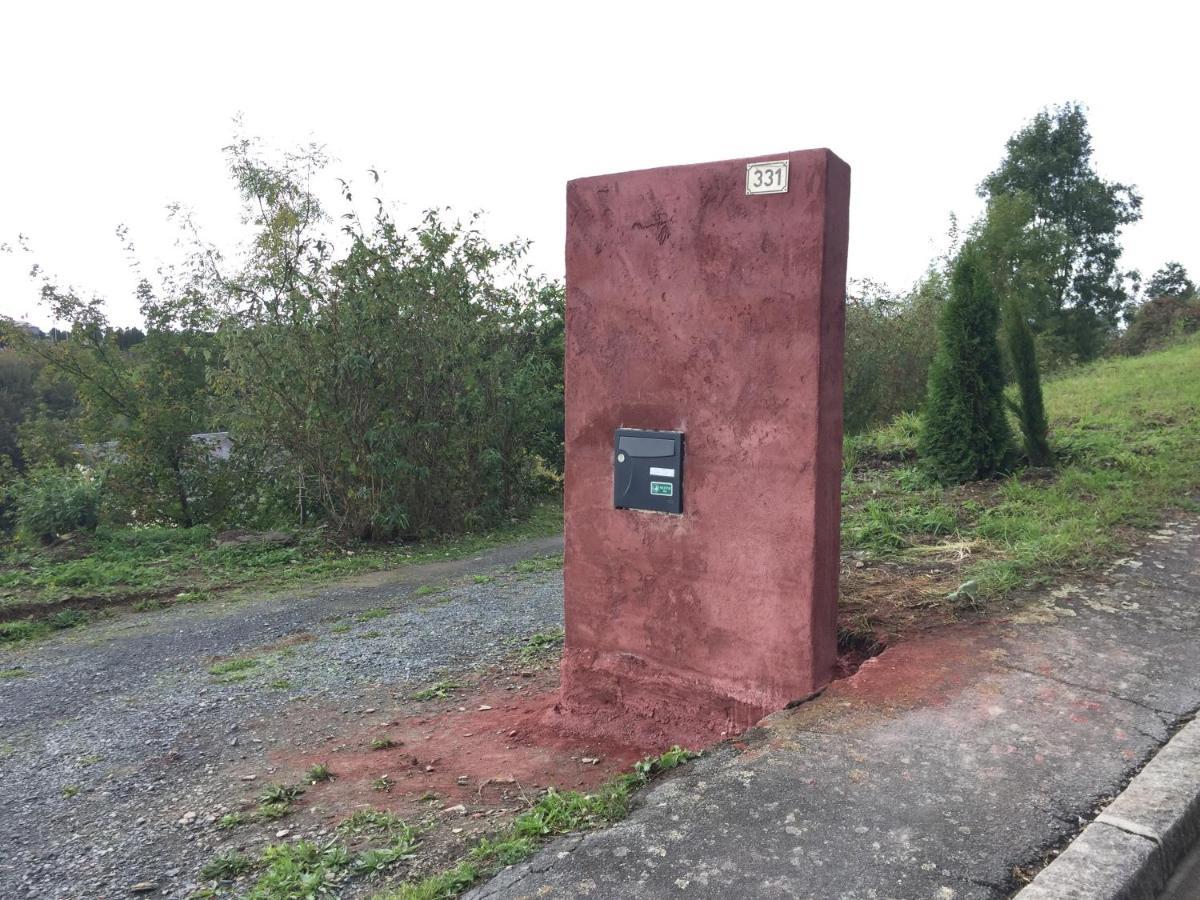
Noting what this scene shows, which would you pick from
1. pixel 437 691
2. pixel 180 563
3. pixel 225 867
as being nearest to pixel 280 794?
pixel 225 867

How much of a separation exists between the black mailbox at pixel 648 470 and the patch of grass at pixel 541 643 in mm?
1956

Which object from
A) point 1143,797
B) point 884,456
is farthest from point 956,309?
point 1143,797

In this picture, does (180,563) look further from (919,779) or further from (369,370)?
(919,779)

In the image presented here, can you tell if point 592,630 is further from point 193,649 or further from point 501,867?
point 193,649

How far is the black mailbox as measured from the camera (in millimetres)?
3578

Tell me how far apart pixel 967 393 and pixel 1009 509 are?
5.62 feet

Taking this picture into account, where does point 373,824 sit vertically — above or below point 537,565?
above

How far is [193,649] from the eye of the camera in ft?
19.5

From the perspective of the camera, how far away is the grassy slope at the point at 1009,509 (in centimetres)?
455

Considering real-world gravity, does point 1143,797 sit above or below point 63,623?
above

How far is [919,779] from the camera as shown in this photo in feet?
8.59

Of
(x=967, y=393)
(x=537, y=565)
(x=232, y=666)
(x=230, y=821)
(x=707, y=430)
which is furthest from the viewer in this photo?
(x=537, y=565)

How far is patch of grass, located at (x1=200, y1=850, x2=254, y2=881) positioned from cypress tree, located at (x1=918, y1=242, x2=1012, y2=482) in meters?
6.32

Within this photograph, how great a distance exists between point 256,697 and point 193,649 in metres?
1.44
